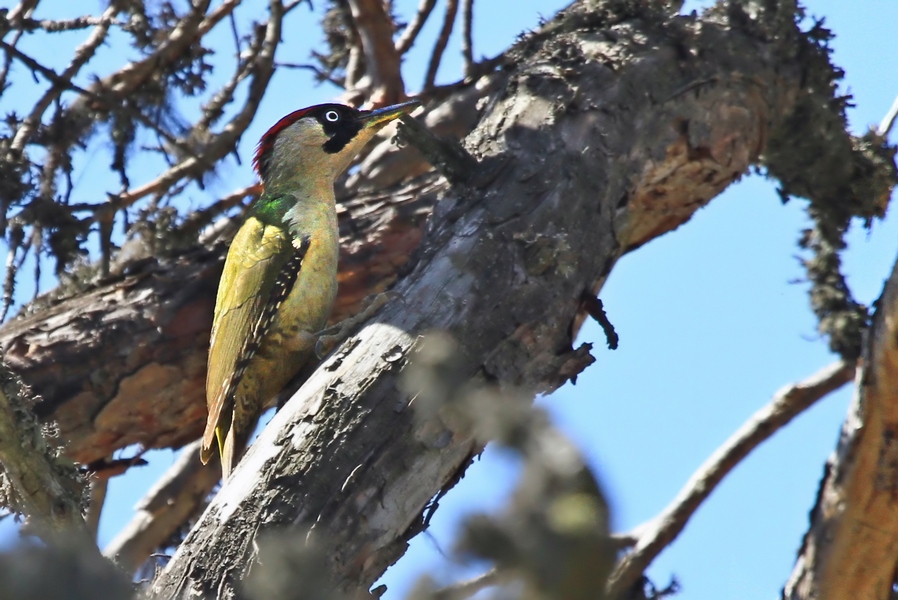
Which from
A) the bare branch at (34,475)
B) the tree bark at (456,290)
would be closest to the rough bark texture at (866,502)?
the tree bark at (456,290)

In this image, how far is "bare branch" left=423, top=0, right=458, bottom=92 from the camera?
5.79 metres

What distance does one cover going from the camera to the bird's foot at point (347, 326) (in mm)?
3121

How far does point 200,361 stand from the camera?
4.40 meters

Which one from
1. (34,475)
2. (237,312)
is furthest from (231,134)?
(34,475)

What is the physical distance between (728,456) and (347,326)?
8.38 ft

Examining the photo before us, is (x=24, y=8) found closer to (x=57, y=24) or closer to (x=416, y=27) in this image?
(x=57, y=24)

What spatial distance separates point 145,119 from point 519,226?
242cm

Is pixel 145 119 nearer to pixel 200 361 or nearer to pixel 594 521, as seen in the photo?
pixel 200 361

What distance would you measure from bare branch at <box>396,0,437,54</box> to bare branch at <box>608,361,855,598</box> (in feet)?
9.92

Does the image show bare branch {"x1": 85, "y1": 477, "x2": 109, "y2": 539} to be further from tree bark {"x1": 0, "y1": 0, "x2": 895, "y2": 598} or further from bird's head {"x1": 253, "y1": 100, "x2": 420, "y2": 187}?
bird's head {"x1": 253, "y1": 100, "x2": 420, "y2": 187}

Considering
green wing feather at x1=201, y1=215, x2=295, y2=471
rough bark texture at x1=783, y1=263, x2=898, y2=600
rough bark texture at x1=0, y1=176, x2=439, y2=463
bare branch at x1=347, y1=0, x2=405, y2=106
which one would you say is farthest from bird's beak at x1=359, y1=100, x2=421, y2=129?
rough bark texture at x1=783, y1=263, x2=898, y2=600

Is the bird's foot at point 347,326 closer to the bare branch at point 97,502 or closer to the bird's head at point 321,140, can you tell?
the bird's head at point 321,140

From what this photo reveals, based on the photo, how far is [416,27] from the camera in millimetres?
5953

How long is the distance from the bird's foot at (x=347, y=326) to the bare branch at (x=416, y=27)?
2659mm
